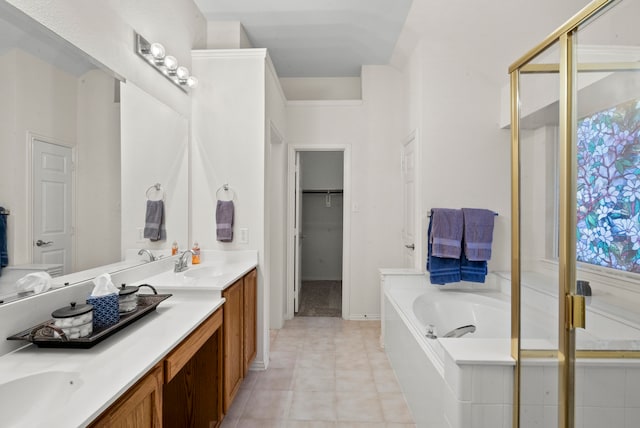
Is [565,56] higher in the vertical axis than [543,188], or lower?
higher

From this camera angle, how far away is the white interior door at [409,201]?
3.02 metres

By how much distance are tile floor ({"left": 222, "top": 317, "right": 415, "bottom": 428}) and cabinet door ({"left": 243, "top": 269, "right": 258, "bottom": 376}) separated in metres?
0.22

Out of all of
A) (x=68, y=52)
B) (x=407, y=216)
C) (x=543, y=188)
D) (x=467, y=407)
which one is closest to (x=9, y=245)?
(x=68, y=52)

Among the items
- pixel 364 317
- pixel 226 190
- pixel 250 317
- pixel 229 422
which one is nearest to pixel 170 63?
pixel 226 190

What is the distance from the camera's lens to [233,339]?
193 centimetres

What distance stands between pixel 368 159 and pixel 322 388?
2381mm

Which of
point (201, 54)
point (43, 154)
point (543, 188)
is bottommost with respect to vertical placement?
point (543, 188)

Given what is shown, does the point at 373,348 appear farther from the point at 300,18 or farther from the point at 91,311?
the point at 300,18

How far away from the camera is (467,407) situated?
4.22ft

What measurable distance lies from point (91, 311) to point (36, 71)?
94 centimetres

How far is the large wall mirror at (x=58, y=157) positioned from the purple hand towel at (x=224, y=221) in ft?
2.54

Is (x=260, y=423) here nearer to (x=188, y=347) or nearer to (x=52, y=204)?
(x=188, y=347)

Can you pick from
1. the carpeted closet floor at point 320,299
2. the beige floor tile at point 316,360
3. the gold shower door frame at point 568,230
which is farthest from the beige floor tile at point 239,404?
the gold shower door frame at point 568,230

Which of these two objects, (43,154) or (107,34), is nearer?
(43,154)
